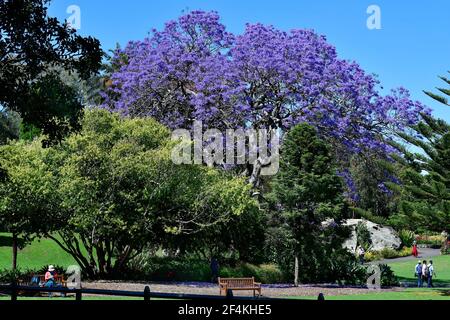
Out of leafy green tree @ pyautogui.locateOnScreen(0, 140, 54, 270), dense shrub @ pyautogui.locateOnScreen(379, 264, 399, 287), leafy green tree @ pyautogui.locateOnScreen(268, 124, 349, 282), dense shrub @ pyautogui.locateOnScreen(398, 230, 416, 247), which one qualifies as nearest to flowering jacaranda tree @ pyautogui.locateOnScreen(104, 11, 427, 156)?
leafy green tree @ pyautogui.locateOnScreen(268, 124, 349, 282)

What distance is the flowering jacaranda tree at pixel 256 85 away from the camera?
103 feet

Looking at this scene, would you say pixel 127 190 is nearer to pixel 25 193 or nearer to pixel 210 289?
pixel 25 193

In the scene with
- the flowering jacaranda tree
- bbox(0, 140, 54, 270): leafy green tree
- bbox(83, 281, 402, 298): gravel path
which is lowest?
bbox(83, 281, 402, 298): gravel path

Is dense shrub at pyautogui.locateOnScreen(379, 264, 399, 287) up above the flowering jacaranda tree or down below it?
below

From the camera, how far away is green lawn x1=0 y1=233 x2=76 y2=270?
32.4 meters

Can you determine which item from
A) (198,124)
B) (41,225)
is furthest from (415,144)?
(41,225)

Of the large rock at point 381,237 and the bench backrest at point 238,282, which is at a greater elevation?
the large rock at point 381,237

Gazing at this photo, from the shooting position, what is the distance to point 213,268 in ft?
93.8

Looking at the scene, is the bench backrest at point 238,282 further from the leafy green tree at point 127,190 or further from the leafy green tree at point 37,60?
the leafy green tree at point 37,60

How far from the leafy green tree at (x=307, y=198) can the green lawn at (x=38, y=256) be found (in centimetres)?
1185

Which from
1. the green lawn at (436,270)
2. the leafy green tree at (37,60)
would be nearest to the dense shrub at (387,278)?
the green lawn at (436,270)

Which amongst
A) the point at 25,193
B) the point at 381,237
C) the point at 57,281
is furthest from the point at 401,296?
the point at 381,237

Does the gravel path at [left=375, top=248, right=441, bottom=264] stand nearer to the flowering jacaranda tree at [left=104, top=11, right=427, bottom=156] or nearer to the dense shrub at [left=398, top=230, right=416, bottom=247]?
the dense shrub at [left=398, top=230, right=416, bottom=247]

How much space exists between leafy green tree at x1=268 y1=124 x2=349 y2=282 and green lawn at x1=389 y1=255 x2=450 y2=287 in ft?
24.4
